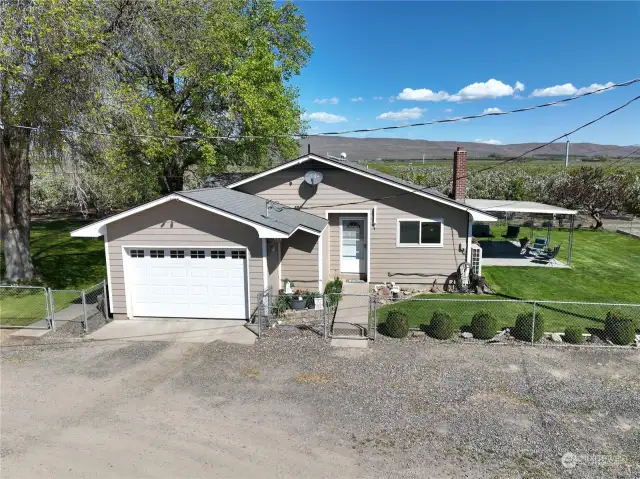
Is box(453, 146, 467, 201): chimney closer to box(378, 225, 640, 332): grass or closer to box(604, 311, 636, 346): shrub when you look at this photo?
box(378, 225, 640, 332): grass

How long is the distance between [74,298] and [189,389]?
839 cm

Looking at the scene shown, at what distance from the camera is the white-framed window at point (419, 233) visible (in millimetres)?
15000

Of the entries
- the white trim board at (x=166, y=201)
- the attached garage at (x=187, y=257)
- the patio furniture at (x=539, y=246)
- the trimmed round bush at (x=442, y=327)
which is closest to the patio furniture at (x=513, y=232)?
the patio furniture at (x=539, y=246)

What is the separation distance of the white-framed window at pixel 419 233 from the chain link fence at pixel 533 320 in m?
2.36

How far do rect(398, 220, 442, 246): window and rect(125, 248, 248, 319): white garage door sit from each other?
6.10m

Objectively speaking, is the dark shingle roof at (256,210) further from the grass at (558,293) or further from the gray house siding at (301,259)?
the grass at (558,293)

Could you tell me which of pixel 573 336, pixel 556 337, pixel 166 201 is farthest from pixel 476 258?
pixel 166 201

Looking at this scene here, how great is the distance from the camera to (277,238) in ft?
37.9

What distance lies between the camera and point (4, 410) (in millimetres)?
7758

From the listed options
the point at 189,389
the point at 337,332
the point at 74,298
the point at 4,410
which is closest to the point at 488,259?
the point at 337,332

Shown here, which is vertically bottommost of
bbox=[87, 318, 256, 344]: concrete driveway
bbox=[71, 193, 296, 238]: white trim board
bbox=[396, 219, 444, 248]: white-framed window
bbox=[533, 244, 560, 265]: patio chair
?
bbox=[87, 318, 256, 344]: concrete driveway

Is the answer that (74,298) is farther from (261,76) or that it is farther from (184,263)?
(261,76)

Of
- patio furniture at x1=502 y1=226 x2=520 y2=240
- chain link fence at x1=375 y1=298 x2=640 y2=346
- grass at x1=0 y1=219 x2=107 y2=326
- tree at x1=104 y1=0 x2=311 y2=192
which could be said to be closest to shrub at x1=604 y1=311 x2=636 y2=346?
chain link fence at x1=375 y1=298 x2=640 y2=346

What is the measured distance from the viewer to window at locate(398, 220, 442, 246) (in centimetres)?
1504
